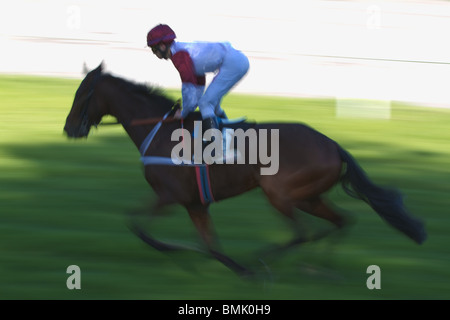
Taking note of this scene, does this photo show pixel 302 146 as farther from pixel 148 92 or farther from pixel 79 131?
pixel 79 131

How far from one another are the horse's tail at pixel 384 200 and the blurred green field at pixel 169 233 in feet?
1.36

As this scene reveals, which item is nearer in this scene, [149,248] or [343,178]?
[343,178]

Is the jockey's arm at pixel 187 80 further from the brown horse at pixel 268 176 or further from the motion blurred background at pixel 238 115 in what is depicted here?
the motion blurred background at pixel 238 115

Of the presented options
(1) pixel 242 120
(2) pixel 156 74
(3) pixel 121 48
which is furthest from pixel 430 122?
(1) pixel 242 120

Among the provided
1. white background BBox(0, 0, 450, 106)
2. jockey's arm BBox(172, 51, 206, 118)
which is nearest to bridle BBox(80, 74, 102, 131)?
jockey's arm BBox(172, 51, 206, 118)

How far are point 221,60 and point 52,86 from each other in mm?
7620

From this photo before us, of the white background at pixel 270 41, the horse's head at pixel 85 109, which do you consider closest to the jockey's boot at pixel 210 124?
the horse's head at pixel 85 109

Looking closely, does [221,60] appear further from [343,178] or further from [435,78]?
[435,78]

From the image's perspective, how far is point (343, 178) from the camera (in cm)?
685

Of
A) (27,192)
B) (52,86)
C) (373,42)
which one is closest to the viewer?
(27,192)

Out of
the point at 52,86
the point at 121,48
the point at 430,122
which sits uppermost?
the point at 121,48

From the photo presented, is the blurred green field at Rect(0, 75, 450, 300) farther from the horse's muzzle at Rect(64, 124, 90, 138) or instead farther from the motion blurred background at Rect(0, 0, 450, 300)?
the horse's muzzle at Rect(64, 124, 90, 138)

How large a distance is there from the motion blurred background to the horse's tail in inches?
Answer: 16.7

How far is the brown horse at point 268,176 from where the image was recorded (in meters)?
6.69
